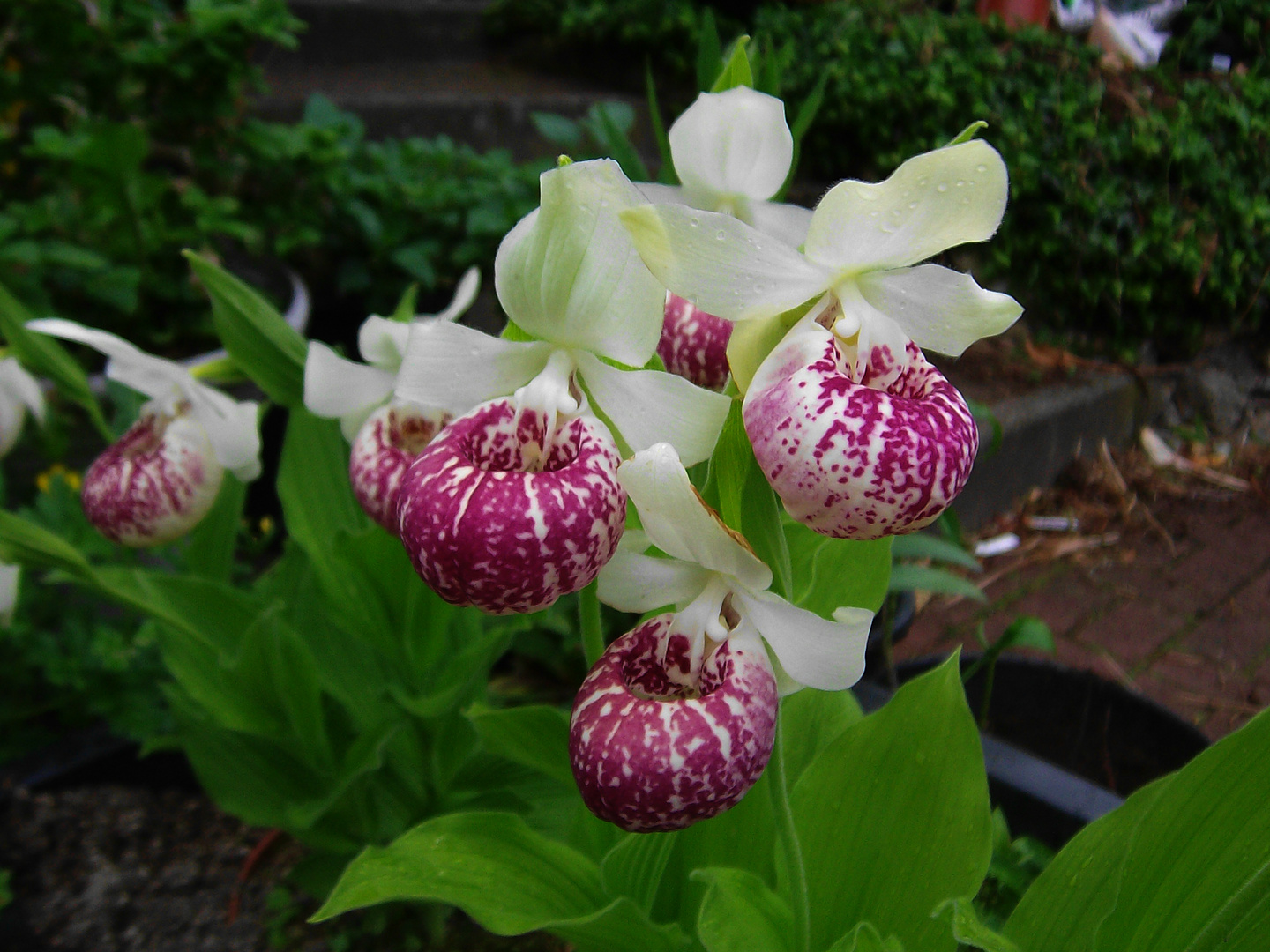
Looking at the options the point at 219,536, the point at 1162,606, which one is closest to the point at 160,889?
the point at 219,536

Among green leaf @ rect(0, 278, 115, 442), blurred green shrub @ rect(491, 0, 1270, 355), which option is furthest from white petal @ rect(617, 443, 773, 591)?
blurred green shrub @ rect(491, 0, 1270, 355)

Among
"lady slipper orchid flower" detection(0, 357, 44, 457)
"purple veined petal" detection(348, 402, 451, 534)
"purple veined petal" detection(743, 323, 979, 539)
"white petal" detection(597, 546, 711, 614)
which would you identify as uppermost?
"purple veined petal" detection(743, 323, 979, 539)

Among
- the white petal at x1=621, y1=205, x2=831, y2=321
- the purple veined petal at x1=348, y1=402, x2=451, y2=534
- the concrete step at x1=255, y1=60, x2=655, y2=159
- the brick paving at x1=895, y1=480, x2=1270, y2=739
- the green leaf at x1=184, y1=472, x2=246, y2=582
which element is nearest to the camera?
the white petal at x1=621, y1=205, x2=831, y2=321

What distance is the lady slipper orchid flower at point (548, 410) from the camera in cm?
51

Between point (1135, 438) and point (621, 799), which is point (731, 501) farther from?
point (1135, 438)

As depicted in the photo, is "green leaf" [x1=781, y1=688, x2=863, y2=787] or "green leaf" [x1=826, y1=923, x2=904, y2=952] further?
"green leaf" [x1=781, y1=688, x2=863, y2=787]

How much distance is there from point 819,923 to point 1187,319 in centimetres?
229

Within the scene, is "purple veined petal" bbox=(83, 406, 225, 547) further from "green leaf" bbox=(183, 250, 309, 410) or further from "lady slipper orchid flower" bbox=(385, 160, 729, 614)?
"lady slipper orchid flower" bbox=(385, 160, 729, 614)

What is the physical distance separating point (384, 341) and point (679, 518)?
1.69ft

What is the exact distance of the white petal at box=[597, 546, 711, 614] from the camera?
574mm

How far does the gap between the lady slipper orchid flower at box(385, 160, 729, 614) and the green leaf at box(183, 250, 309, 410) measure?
1.21 ft

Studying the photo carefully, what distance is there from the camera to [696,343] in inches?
28.7

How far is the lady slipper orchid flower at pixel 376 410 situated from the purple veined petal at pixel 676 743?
0.34m

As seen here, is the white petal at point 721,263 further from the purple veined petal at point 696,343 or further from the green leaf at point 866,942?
the green leaf at point 866,942
